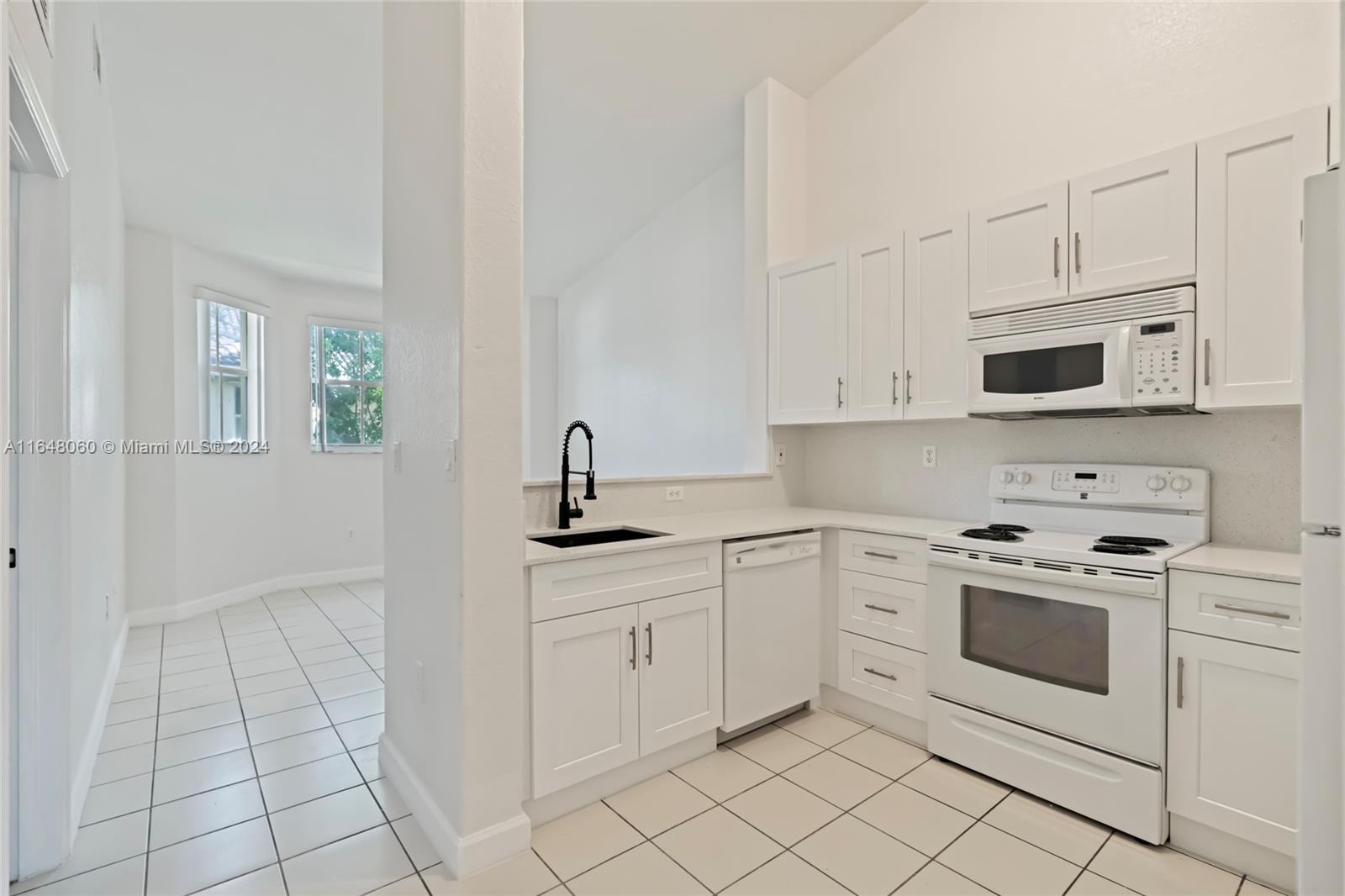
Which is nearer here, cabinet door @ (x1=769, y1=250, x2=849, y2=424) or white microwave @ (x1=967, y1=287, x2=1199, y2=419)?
white microwave @ (x1=967, y1=287, x2=1199, y2=419)

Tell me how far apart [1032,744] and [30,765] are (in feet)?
10.1

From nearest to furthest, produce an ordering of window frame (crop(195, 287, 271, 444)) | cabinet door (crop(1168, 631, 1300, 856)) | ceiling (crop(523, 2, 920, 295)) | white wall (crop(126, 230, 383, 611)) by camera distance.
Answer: cabinet door (crop(1168, 631, 1300, 856)), ceiling (crop(523, 2, 920, 295)), white wall (crop(126, 230, 383, 611)), window frame (crop(195, 287, 271, 444))

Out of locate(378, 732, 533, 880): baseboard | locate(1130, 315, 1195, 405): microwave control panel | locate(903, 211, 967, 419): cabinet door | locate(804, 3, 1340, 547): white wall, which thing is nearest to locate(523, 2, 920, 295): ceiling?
locate(804, 3, 1340, 547): white wall

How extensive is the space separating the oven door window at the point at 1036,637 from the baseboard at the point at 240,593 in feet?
16.9

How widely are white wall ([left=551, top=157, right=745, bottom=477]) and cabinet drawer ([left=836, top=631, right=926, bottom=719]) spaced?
66.6 inches

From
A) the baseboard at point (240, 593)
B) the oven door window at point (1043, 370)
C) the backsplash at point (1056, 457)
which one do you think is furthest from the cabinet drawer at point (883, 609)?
the baseboard at point (240, 593)

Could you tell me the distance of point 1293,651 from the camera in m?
1.73

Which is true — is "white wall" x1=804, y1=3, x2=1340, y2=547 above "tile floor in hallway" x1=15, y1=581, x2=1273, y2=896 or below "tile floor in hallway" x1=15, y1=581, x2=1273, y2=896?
above

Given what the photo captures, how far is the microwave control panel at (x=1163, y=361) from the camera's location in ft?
7.00

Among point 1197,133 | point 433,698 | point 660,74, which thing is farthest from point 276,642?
point 1197,133

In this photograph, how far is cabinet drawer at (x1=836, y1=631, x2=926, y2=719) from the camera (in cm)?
261

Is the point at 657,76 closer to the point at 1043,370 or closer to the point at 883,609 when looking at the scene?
the point at 1043,370

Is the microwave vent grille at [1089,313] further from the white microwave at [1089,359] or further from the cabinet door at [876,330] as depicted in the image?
the cabinet door at [876,330]

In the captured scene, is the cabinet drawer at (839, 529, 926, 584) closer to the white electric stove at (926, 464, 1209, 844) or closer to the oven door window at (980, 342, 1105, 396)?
the white electric stove at (926, 464, 1209, 844)
